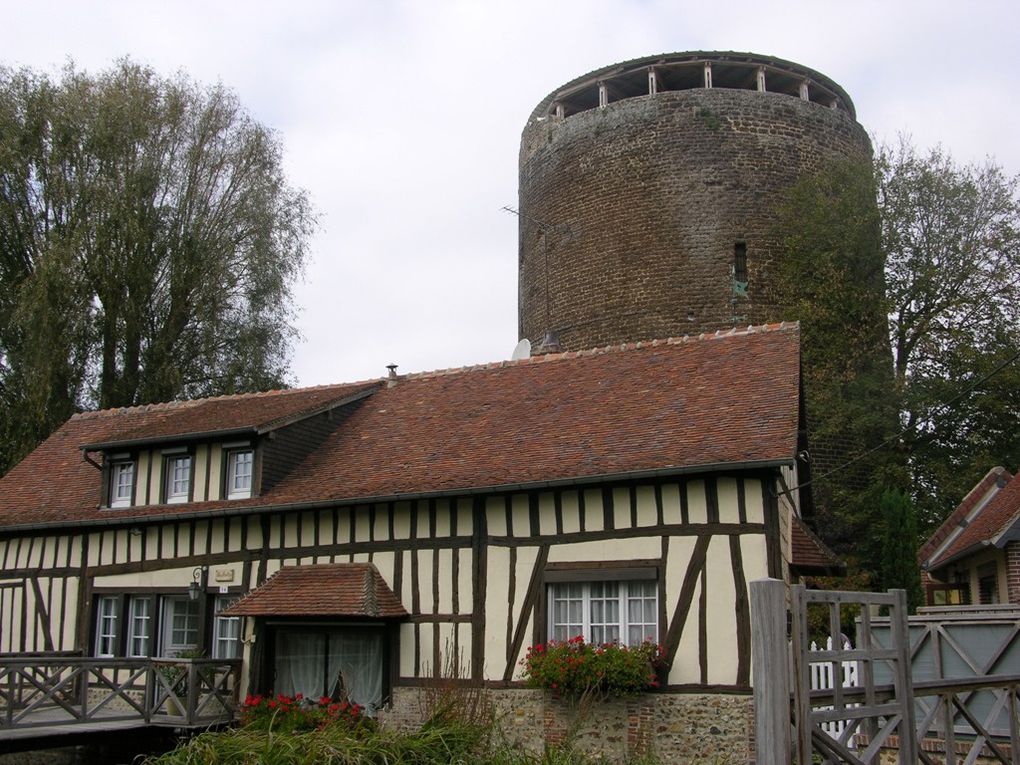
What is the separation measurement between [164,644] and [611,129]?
1485 cm

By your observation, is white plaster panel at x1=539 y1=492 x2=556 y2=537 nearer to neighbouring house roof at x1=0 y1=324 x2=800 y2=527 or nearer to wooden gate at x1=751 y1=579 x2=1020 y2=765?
neighbouring house roof at x1=0 y1=324 x2=800 y2=527

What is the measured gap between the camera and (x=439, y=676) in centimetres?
1265

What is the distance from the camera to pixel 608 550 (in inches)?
476

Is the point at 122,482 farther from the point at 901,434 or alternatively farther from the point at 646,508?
the point at 901,434

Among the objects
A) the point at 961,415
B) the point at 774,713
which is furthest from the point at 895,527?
the point at 774,713

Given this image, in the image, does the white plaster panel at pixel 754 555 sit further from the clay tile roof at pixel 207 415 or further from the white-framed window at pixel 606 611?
the clay tile roof at pixel 207 415

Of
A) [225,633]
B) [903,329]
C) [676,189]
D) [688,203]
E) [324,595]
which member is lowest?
[225,633]

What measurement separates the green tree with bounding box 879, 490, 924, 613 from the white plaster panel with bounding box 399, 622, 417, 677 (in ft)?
28.2

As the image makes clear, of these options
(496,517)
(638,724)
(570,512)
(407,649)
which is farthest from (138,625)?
(638,724)

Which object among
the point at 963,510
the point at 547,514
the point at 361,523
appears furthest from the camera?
the point at 963,510

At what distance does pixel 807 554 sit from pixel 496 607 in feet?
12.4

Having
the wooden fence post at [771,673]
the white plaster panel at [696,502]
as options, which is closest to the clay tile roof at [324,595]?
the white plaster panel at [696,502]

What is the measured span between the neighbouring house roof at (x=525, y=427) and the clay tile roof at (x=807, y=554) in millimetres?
1833

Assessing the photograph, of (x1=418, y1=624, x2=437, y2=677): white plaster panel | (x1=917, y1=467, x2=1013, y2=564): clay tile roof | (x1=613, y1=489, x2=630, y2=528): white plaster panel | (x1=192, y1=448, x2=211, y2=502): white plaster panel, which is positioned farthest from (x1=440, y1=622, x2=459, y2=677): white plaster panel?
(x1=917, y1=467, x2=1013, y2=564): clay tile roof
